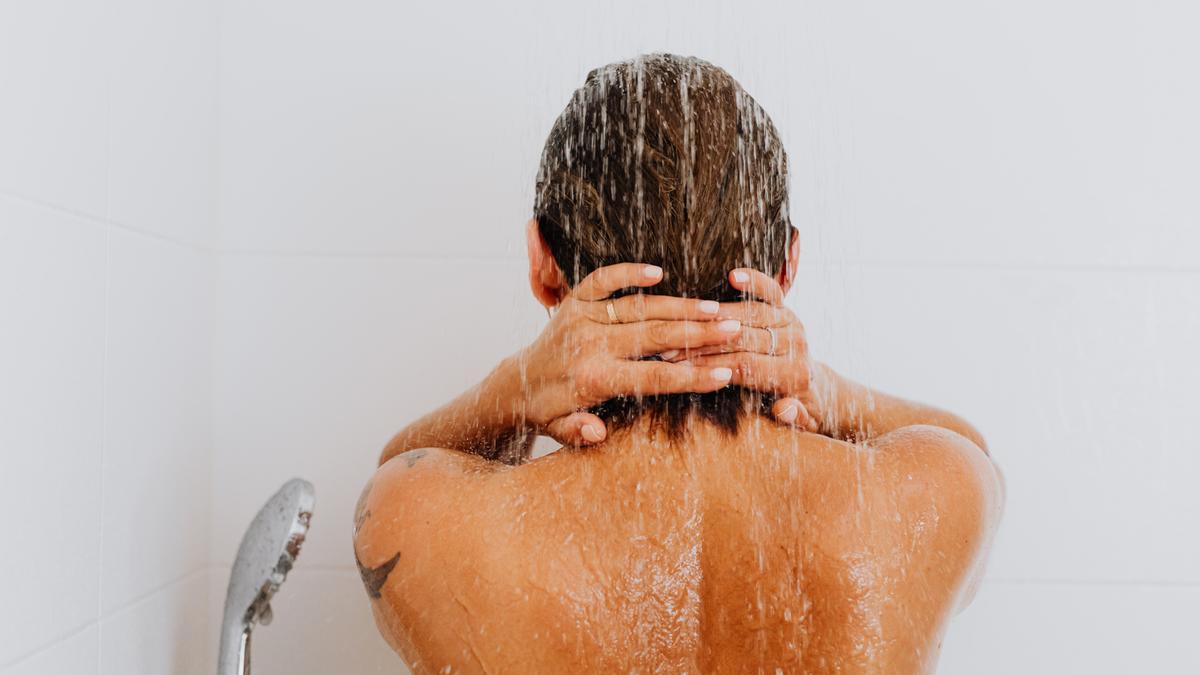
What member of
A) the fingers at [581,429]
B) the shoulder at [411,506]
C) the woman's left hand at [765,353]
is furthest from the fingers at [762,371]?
the shoulder at [411,506]

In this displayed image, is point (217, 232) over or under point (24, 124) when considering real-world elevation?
under

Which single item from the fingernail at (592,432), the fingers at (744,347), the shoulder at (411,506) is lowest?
→ the shoulder at (411,506)

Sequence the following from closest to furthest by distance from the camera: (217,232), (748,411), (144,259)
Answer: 1. (748,411)
2. (144,259)
3. (217,232)

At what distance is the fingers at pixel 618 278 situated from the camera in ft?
2.86

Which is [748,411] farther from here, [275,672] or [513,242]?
[275,672]

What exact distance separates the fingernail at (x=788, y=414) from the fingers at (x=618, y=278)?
0.53 ft

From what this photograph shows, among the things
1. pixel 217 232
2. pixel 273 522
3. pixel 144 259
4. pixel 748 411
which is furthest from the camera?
pixel 217 232

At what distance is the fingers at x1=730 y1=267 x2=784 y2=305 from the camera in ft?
2.87

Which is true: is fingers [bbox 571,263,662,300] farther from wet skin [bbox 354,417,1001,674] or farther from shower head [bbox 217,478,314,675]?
shower head [bbox 217,478,314,675]

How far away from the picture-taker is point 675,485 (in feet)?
2.77

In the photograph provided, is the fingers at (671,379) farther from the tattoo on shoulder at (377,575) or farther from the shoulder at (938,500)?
the tattoo on shoulder at (377,575)

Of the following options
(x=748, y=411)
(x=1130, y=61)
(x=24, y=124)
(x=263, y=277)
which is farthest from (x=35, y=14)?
(x=1130, y=61)

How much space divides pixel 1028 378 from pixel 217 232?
1313mm

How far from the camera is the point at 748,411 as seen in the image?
872 mm
